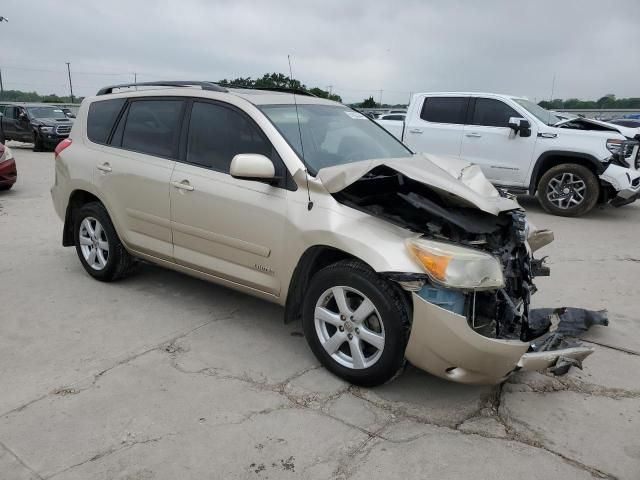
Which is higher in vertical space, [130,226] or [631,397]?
[130,226]

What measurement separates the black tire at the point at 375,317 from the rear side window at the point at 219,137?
102 centimetres


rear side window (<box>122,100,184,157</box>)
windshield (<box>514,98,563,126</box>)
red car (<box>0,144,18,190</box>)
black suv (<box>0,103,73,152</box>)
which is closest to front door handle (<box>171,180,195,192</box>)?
rear side window (<box>122,100,184,157</box>)

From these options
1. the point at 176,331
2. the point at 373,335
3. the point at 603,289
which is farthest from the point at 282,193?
the point at 603,289

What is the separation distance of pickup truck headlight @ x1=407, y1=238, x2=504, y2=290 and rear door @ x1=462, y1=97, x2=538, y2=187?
635 cm

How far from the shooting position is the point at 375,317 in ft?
10.2

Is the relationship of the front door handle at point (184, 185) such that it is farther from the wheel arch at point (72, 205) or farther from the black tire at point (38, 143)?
the black tire at point (38, 143)

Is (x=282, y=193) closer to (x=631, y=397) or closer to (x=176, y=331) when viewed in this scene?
(x=176, y=331)

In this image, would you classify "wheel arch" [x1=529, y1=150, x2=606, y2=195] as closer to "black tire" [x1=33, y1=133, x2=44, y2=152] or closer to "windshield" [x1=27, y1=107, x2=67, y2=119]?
"black tire" [x1=33, y1=133, x2=44, y2=152]

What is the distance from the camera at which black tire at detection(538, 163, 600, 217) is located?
8.21 meters

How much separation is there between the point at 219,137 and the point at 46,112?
58.4 ft

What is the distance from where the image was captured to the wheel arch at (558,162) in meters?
8.11

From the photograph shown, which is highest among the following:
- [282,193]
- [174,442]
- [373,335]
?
[282,193]

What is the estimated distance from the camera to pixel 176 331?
13.3 ft

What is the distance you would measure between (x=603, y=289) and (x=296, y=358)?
3279 millimetres
